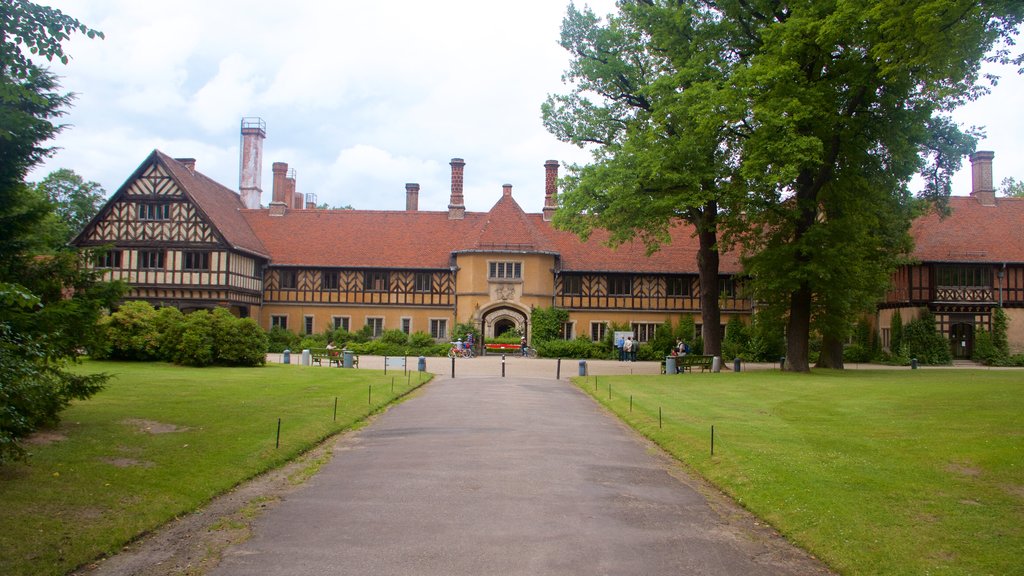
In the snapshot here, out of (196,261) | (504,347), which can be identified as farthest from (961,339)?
(196,261)

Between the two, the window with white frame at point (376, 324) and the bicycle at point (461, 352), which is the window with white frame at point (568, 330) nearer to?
the bicycle at point (461, 352)

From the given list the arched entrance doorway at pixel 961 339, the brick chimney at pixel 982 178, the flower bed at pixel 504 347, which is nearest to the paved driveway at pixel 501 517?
the flower bed at pixel 504 347

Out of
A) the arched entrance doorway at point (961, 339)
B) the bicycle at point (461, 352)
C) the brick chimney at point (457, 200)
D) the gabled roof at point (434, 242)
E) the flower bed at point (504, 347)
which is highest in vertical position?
the brick chimney at point (457, 200)

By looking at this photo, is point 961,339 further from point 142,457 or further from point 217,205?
point 142,457

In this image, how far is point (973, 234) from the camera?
4247cm

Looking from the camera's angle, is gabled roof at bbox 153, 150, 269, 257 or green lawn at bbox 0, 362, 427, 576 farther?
gabled roof at bbox 153, 150, 269, 257

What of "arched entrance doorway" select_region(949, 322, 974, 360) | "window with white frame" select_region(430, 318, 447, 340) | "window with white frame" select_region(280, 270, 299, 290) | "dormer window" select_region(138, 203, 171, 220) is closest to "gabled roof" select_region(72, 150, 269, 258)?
"dormer window" select_region(138, 203, 171, 220)

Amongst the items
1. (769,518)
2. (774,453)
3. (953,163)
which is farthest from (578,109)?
(769,518)

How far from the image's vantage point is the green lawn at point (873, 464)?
7.54 metres

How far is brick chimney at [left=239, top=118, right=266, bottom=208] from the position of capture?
50406mm

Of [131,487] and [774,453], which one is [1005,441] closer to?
[774,453]

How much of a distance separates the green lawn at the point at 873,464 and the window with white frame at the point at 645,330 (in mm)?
24164

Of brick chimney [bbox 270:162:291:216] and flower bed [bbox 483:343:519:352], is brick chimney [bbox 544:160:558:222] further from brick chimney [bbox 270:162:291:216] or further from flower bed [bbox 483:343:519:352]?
brick chimney [bbox 270:162:291:216]

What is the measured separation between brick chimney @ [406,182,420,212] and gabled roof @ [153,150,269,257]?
10.4 metres
